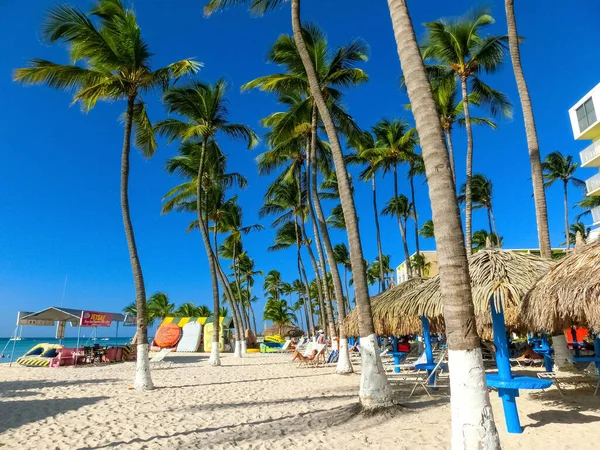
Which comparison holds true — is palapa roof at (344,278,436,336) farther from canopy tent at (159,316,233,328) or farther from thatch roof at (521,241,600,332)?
canopy tent at (159,316,233,328)

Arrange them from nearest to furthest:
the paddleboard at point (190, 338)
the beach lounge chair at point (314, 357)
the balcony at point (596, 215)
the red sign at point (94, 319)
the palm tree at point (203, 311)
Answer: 1. the beach lounge chair at point (314, 357)
2. the red sign at point (94, 319)
3. the balcony at point (596, 215)
4. the paddleboard at point (190, 338)
5. the palm tree at point (203, 311)

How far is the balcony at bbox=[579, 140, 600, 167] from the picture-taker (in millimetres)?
26323

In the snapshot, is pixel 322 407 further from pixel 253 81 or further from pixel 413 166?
pixel 413 166

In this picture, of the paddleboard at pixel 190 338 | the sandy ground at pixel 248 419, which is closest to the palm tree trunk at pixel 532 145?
the sandy ground at pixel 248 419

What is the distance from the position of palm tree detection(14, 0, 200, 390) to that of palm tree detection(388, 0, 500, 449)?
7.99 meters

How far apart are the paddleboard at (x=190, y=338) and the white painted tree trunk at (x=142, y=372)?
723 inches

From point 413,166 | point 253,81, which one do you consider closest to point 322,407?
point 253,81

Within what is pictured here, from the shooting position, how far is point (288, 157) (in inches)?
802

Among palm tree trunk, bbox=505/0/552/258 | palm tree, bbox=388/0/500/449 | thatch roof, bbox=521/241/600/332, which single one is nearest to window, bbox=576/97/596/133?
palm tree trunk, bbox=505/0/552/258

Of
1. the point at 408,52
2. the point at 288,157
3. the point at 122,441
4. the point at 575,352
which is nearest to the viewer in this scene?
the point at 408,52

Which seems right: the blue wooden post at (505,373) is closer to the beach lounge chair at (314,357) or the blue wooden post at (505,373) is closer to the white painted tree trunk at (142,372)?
the white painted tree trunk at (142,372)

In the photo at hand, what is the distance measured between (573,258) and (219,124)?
14.4 meters

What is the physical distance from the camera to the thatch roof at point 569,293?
5.62 metres

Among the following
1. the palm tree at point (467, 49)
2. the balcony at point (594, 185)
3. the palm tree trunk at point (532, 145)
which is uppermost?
the palm tree at point (467, 49)
